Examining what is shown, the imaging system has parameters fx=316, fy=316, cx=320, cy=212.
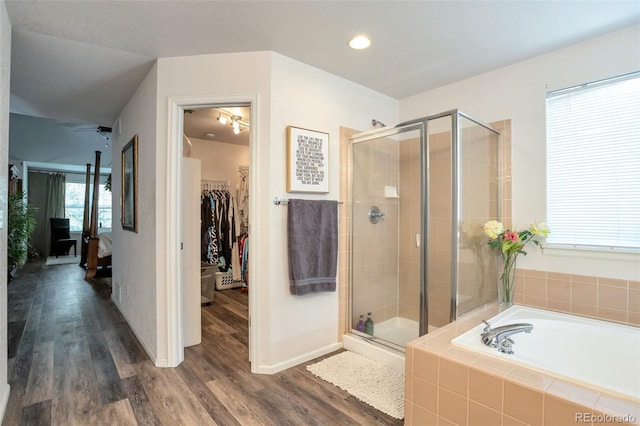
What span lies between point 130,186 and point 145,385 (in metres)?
1.84

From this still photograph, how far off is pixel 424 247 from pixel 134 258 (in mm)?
2640

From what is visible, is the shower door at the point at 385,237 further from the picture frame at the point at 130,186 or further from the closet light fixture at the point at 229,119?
the picture frame at the point at 130,186

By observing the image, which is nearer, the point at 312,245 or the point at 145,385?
the point at 145,385

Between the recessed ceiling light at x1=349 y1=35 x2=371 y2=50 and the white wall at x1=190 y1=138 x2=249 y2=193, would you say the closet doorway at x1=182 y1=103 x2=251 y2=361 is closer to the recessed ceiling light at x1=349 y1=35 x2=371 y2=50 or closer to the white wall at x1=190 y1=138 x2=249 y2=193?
the white wall at x1=190 y1=138 x2=249 y2=193

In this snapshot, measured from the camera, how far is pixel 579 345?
1.93m

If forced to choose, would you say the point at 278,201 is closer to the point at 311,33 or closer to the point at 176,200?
the point at 176,200

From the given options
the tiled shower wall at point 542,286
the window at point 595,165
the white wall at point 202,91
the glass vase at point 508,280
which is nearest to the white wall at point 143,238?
the white wall at point 202,91

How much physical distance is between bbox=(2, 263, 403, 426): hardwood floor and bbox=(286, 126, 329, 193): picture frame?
139 centimetres

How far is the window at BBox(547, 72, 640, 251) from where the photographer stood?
80.4 inches

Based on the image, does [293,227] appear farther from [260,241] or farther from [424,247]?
[424,247]

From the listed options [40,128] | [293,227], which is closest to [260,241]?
[293,227]

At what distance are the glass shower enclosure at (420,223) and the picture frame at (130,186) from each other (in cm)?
198

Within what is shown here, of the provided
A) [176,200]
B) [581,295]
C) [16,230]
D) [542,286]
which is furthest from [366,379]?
[16,230]

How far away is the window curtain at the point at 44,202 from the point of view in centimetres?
789
